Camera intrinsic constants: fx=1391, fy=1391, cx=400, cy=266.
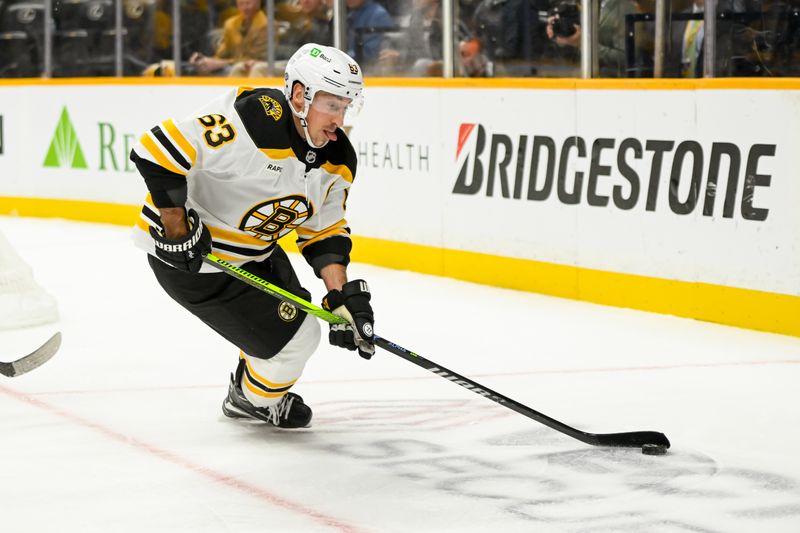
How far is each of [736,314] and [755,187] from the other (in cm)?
50

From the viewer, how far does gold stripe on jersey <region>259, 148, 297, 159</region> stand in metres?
3.43

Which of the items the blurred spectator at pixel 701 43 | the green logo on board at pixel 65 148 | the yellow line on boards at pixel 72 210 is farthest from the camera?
the green logo on board at pixel 65 148

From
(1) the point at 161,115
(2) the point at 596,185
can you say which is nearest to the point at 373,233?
(2) the point at 596,185

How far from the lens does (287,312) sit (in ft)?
11.8

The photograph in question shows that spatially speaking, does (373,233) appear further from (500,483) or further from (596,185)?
(500,483)

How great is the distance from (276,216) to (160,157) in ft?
1.19

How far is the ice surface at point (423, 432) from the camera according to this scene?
2.99 meters

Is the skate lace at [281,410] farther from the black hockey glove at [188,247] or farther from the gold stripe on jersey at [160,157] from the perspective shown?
the gold stripe on jersey at [160,157]

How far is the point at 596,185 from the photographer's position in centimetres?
582

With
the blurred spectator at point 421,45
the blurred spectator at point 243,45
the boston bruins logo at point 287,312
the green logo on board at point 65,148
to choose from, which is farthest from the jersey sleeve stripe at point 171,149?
the green logo on board at point 65,148

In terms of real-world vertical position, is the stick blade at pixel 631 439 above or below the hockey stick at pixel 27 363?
below

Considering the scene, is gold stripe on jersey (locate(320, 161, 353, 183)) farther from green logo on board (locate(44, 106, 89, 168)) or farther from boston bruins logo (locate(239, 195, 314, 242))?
green logo on board (locate(44, 106, 89, 168))

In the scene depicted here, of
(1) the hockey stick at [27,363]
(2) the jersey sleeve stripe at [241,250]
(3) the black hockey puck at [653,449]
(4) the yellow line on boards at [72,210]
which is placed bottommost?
(4) the yellow line on boards at [72,210]

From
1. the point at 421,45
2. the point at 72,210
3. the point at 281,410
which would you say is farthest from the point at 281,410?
the point at 72,210
